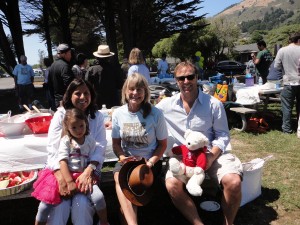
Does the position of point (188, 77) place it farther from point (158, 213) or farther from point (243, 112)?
point (243, 112)

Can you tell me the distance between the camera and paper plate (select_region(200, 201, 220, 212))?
3028 millimetres

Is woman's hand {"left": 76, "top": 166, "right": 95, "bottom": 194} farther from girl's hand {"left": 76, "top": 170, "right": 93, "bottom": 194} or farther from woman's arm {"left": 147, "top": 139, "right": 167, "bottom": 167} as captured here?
woman's arm {"left": 147, "top": 139, "right": 167, "bottom": 167}

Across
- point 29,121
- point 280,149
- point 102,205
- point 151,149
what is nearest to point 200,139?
point 151,149

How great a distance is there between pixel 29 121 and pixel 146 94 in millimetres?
1513

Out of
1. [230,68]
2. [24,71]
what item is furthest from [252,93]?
[230,68]

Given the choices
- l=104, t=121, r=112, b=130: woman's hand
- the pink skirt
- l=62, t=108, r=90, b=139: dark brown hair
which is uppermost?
l=62, t=108, r=90, b=139: dark brown hair

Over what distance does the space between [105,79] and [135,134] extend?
2.82 m

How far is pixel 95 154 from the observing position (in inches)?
109

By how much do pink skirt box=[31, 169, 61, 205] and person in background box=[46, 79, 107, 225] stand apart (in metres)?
0.04

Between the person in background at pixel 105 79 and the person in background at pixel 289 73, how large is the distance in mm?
3079

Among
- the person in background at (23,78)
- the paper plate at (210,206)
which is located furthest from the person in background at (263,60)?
the paper plate at (210,206)

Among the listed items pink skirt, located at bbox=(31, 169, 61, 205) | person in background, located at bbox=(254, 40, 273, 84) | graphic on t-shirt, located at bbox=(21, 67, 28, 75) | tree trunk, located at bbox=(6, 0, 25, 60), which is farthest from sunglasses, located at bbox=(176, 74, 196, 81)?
tree trunk, located at bbox=(6, 0, 25, 60)

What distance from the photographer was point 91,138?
2.76 meters

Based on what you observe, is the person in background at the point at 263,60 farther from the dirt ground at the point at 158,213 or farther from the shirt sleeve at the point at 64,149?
the shirt sleeve at the point at 64,149
